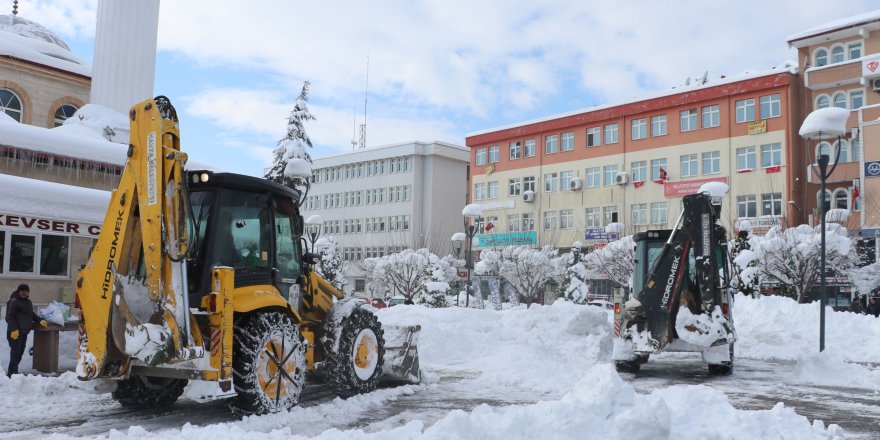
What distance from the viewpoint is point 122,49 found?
20.2 metres

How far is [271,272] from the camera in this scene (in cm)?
872

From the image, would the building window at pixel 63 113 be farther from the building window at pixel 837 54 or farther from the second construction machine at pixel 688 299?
the building window at pixel 837 54

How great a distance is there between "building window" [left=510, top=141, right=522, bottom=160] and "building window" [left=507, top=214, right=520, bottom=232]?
172 inches

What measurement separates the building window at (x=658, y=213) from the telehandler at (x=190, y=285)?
3974 cm

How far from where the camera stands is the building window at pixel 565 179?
52.8 m

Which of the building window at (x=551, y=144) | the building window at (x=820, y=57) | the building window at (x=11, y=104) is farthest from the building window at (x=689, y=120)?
the building window at (x=11, y=104)

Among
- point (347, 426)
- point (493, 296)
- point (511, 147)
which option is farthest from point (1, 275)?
point (511, 147)

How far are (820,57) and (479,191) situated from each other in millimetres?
25891

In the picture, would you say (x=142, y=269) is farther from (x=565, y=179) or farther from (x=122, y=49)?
(x=565, y=179)

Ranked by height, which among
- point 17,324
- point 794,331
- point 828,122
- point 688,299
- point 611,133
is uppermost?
point 611,133

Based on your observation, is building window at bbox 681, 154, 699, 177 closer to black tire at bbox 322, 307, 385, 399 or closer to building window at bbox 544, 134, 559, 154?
building window at bbox 544, 134, 559, 154

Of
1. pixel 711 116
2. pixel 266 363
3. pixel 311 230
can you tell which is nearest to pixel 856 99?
pixel 711 116

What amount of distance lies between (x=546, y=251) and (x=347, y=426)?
3928 centimetres

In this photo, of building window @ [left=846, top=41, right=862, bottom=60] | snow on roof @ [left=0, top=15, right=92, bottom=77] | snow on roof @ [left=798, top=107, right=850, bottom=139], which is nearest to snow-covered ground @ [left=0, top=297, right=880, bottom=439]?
snow on roof @ [left=798, top=107, right=850, bottom=139]
